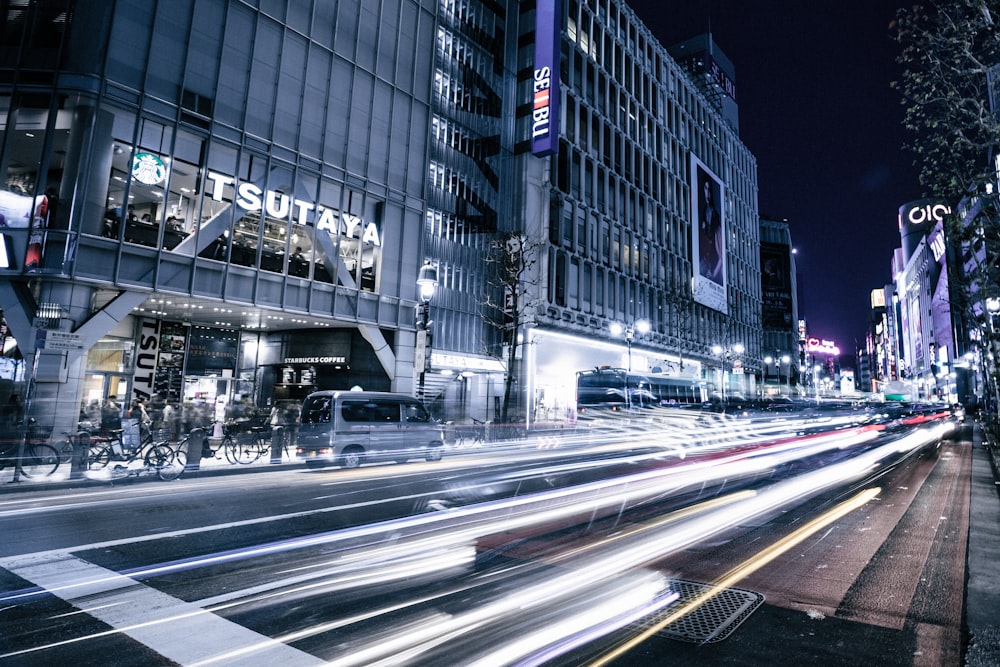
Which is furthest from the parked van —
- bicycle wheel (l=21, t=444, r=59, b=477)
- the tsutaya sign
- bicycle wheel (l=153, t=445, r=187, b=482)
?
the tsutaya sign

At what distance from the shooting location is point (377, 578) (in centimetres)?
604

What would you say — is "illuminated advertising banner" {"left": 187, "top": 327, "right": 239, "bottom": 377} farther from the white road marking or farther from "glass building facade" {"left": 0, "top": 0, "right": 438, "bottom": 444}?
the white road marking

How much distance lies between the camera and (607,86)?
45.9 m

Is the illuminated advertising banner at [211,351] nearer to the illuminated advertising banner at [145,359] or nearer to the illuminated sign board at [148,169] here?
the illuminated advertising banner at [145,359]

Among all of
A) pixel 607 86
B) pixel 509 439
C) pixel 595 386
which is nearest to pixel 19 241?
pixel 509 439

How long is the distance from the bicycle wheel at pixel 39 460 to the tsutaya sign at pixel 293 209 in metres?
11.5

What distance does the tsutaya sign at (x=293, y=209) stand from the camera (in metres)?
21.7

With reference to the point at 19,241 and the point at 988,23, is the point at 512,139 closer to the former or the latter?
the point at 19,241

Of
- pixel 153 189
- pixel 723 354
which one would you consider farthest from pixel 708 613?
pixel 723 354

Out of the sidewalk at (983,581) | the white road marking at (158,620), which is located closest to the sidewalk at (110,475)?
the white road marking at (158,620)

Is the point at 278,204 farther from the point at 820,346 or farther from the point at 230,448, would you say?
the point at 820,346

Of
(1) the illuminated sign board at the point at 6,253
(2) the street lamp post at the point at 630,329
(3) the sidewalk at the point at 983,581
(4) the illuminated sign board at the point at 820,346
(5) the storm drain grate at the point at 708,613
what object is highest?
(4) the illuminated sign board at the point at 820,346

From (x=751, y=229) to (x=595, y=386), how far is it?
59.4 m

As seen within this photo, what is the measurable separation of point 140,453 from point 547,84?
32.2 m
